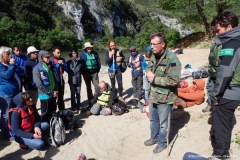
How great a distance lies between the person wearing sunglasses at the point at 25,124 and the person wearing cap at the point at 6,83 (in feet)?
1.43

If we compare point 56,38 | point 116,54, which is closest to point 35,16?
point 56,38

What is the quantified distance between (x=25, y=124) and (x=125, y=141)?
1824mm

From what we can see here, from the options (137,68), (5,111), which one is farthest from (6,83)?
(137,68)

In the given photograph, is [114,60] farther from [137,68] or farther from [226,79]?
[226,79]

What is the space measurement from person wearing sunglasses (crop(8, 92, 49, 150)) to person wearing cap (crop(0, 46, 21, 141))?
44cm

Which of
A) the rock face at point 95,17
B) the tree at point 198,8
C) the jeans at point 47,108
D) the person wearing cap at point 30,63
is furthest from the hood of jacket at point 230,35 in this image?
the rock face at point 95,17

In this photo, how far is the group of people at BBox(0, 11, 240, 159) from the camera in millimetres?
3068

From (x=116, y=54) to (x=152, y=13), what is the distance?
389 ft

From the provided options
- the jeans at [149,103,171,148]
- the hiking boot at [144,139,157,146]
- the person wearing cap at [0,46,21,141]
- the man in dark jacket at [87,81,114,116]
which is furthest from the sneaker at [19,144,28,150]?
the jeans at [149,103,171,148]

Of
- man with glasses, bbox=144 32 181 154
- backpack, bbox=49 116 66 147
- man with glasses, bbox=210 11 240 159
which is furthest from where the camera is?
backpack, bbox=49 116 66 147

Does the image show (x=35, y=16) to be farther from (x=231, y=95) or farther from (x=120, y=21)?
(x=231, y=95)

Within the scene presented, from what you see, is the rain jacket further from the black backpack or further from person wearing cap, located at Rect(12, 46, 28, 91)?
person wearing cap, located at Rect(12, 46, 28, 91)

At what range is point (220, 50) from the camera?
3088 millimetres

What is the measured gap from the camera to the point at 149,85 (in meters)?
4.65
